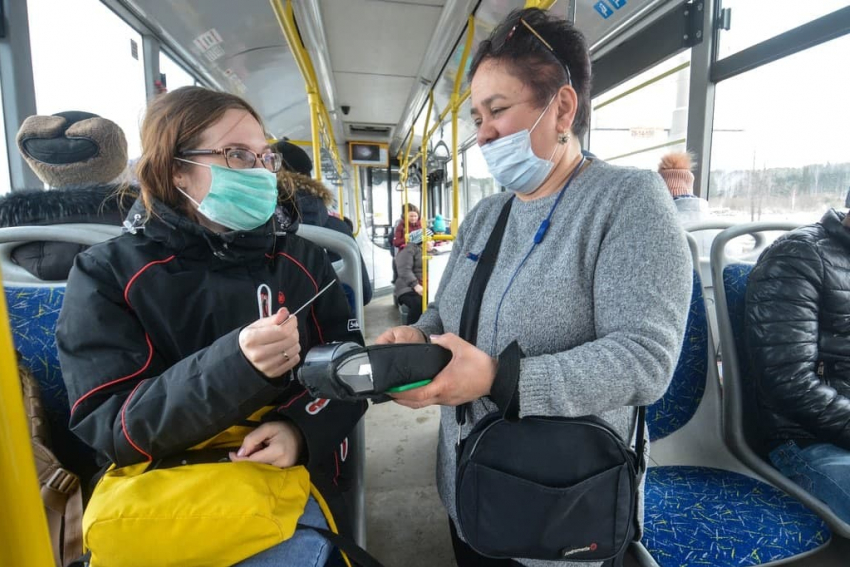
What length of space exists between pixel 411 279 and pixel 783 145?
343cm

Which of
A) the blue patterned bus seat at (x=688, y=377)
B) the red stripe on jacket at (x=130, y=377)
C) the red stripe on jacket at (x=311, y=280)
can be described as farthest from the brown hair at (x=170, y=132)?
the blue patterned bus seat at (x=688, y=377)

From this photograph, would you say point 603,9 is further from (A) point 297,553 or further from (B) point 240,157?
(A) point 297,553

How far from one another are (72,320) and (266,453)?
458 millimetres

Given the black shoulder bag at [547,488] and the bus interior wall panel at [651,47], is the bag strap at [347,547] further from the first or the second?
the bus interior wall panel at [651,47]

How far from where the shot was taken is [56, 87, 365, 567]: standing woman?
29.3 inches

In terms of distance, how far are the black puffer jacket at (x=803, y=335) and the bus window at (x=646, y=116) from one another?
5.27 ft

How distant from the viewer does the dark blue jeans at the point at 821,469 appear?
110 centimetres

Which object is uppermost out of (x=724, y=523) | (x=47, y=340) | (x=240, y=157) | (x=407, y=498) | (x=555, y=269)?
(x=240, y=157)

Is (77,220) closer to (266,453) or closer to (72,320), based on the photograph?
(72,320)

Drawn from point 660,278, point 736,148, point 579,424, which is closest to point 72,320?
point 579,424

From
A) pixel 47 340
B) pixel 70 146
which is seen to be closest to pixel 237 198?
pixel 47 340

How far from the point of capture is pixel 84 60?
2.58 m

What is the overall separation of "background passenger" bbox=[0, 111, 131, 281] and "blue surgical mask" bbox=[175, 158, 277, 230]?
46cm

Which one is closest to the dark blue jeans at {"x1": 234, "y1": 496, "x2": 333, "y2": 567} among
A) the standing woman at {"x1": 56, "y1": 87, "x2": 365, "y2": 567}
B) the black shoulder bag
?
the standing woman at {"x1": 56, "y1": 87, "x2": 365, "y2": 567}
